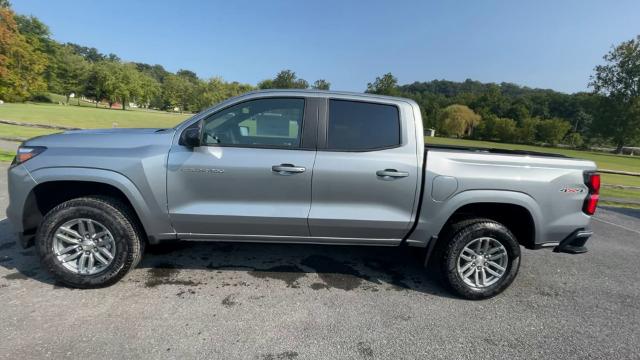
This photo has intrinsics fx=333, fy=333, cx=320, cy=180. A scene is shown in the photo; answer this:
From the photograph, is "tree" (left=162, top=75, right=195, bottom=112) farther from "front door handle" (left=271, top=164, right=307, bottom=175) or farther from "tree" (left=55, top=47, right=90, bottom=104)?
"front door handle" (left=271, top=164, right=307, bottom=175)

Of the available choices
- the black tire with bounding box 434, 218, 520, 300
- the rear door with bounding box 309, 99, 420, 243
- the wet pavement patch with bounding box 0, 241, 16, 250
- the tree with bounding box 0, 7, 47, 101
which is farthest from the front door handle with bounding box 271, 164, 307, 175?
the tree with bounding box 0, 7, 47, 101

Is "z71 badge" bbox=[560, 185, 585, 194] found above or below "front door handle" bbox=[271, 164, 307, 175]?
below

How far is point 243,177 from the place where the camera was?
117 inches

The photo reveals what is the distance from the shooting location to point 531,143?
7538 cm

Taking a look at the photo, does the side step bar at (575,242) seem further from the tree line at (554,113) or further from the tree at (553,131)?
the tree at (553,131)

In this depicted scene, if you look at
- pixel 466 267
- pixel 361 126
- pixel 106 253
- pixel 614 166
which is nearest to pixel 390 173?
pixel 361 126

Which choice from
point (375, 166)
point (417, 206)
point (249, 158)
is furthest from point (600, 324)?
point (249, 158)

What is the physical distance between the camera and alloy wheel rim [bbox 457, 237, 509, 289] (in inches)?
128

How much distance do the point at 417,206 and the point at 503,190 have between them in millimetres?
802

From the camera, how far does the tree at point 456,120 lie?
3051 inches

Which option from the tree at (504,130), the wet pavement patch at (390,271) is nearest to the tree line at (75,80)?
the wet pavement patch at (390,271)

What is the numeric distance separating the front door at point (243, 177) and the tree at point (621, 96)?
73.6m

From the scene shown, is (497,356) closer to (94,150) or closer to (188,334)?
(188,334)

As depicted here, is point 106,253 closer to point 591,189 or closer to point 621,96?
point 591,189
